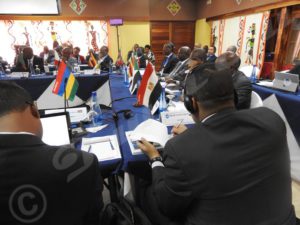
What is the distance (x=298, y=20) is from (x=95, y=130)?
475 centimetres

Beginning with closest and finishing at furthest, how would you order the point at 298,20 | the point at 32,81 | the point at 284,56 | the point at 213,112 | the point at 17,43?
1. the point at 213,112
2. the point at 32,81
3. the point at 298,20
4. the point at 284,56
5. the point at 17,43

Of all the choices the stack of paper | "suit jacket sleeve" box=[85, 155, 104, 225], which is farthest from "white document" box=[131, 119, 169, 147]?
"suit jacket sleeve" box=[85, 155, 104, 225]

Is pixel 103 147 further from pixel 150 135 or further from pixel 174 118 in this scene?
pixel 174 118

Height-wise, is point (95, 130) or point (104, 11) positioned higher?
point (104, 11)

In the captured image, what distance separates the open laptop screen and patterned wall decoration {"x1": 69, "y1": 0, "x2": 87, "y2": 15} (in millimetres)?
6867

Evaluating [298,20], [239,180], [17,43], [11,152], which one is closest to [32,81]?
[11,152]

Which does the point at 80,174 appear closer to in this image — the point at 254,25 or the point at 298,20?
the point at 298,20

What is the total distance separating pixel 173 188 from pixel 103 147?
691 mm

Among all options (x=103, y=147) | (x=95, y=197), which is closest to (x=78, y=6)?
(x=103, y=147)

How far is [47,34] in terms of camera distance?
7195 mm

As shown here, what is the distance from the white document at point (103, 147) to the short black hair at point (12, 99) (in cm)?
58

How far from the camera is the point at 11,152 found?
0.63m

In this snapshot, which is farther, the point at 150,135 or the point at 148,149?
the point at 150,135

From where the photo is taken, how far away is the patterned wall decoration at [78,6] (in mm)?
7115
